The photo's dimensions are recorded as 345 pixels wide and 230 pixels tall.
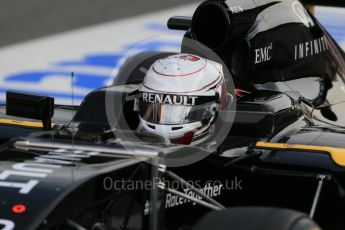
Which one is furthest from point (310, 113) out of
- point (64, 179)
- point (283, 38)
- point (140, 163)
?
point (64, 179)

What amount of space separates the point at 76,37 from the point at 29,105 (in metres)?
6.32

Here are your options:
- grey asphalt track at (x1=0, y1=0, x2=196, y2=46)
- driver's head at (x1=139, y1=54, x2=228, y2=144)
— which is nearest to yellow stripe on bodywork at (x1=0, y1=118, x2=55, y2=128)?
driver's head at (x1=139, y1=54, x2=228, y2=144)

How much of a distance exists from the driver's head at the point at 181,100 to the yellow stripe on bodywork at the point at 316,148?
0.88ft

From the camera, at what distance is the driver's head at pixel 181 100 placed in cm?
373

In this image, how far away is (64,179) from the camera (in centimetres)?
285

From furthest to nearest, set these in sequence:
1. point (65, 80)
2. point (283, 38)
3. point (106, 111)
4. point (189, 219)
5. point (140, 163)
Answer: point (65, 80), point (283, 38), point (106, 111), point (189, 219), point (140, 163)

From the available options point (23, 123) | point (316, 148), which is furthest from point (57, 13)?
point (316, 148)

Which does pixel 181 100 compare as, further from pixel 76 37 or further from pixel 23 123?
pixel 76 37

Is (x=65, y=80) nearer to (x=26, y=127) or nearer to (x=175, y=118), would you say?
(x=26, y=127)

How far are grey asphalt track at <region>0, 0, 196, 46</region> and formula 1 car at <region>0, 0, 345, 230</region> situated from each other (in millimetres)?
4818

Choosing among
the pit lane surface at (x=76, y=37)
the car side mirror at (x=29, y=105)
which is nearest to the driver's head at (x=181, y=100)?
the car side mirror at (x=29, y=105)

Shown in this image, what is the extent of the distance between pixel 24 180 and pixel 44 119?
773 millimetres

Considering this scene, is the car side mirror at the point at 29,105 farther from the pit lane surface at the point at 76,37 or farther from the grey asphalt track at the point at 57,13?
the grey asphalt track at the point at 57,13

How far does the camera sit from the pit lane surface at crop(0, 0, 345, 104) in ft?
27.4
